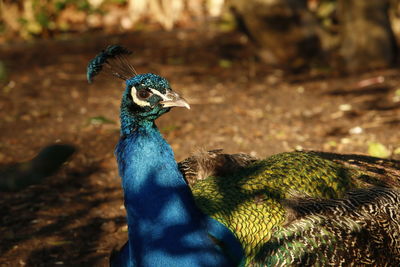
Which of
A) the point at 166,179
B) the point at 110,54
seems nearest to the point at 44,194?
the point at 110,54

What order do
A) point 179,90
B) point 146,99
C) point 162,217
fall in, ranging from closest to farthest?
point 162,217
point 146,99
point 179,90

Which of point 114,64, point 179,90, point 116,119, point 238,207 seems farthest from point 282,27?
point 238,207

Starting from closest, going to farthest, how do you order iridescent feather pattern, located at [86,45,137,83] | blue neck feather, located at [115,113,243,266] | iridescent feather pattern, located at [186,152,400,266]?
blue neck feather, located at [115,113,243,266] → iridescent feather pattern, located at [186,152,400,266] → iridescent feather pattern, located at [86,45,137,83]

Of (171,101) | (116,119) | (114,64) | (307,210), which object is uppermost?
(114,64)

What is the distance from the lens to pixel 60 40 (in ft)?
26.7

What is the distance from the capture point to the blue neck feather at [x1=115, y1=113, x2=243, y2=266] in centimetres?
201

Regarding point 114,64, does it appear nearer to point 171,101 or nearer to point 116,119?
point 171,101

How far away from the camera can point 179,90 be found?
6.31 metres

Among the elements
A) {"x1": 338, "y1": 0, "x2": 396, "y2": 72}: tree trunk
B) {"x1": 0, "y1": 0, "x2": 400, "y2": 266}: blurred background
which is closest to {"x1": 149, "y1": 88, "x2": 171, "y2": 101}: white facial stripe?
{"x1": 0, "y1": 0, "x2": 400, "y2": 266}: blurred background

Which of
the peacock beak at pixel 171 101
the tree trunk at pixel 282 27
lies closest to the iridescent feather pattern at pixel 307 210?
the peacock beak at pixel 171 101

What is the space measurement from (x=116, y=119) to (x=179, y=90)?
1055mm

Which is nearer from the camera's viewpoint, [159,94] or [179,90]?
[159,94]

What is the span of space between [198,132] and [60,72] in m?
2.63

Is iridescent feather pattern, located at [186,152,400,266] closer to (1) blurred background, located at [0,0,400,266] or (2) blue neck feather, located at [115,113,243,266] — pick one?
(2) blue neck feather, located at [115,113,243,266]
